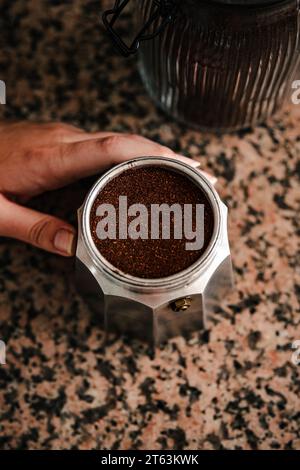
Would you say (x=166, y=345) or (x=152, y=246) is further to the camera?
(x=166, y=345)

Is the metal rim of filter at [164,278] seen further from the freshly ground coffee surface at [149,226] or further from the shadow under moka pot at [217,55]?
the shadow under moka pot at [217,55]

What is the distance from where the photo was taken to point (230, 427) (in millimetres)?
764

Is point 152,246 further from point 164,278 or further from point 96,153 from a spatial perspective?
point 96,153

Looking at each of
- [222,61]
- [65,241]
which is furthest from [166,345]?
[222,61]

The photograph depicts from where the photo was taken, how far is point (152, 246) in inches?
24.1

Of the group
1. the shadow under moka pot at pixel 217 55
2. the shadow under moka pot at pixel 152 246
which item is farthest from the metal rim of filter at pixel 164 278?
the shadow under moka pot at pixel 217 55

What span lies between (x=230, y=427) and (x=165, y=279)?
0.93 ft

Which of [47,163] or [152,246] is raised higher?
[47,163]

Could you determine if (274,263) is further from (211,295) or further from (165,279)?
(165,279)

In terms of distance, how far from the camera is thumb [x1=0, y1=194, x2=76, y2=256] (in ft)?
2.26

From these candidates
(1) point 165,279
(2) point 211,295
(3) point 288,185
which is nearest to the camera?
(1) point 165,279

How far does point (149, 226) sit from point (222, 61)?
0.67 feet

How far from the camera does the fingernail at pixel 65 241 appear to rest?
68 cm

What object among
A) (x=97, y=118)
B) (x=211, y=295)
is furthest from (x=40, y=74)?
(x=211, y=295)
